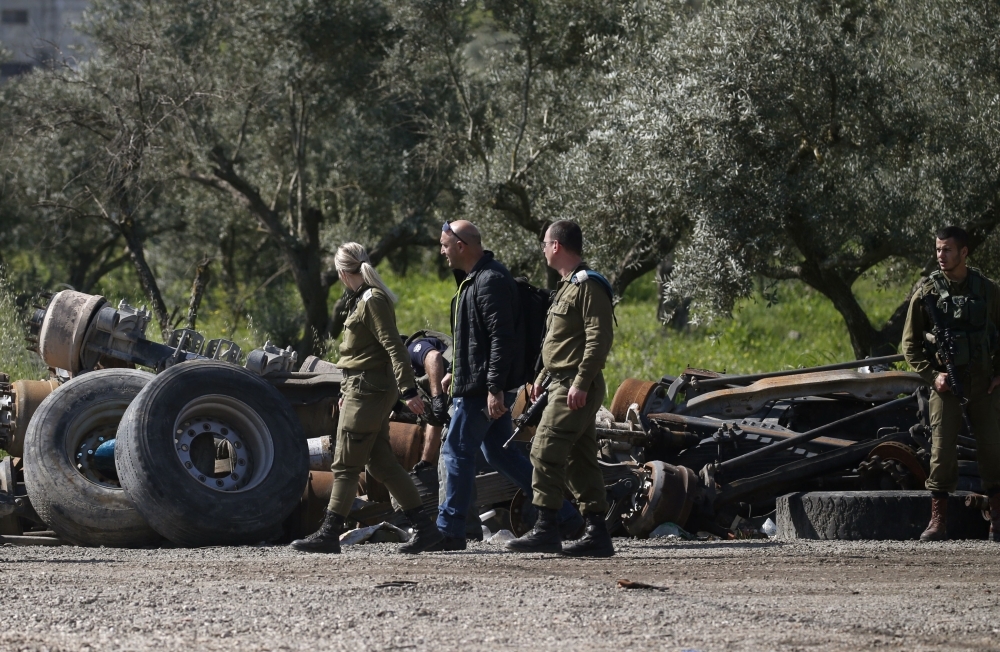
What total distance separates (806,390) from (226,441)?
14.1 ft

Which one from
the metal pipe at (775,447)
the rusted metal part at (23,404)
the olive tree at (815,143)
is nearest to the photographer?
the rusted metal part at (23,404)

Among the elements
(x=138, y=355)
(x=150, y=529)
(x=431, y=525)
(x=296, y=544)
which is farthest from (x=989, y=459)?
(x=138, y=355)

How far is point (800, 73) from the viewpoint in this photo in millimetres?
12164

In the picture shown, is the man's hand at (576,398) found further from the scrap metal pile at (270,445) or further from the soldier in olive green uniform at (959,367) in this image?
the soldier in olive green uniform at (959,367)

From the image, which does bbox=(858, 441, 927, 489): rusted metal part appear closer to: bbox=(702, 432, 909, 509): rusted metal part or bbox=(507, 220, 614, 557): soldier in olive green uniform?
bbox=(702, 432, 909, 509): rusted metal part

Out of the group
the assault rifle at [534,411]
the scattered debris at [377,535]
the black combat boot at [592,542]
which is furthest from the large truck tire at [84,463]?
the black combat boot at [592,542]

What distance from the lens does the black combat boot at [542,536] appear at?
663cm

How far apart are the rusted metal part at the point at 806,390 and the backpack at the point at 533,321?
2.66m

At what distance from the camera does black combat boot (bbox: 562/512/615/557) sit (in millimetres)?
6660

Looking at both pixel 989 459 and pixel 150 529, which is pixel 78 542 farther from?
pixel 989 459

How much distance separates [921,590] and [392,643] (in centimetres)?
275

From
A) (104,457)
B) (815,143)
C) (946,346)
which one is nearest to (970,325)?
(946,346)

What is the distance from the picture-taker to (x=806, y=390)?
9.21 metres

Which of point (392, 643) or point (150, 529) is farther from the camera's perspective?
point (150, 529)
